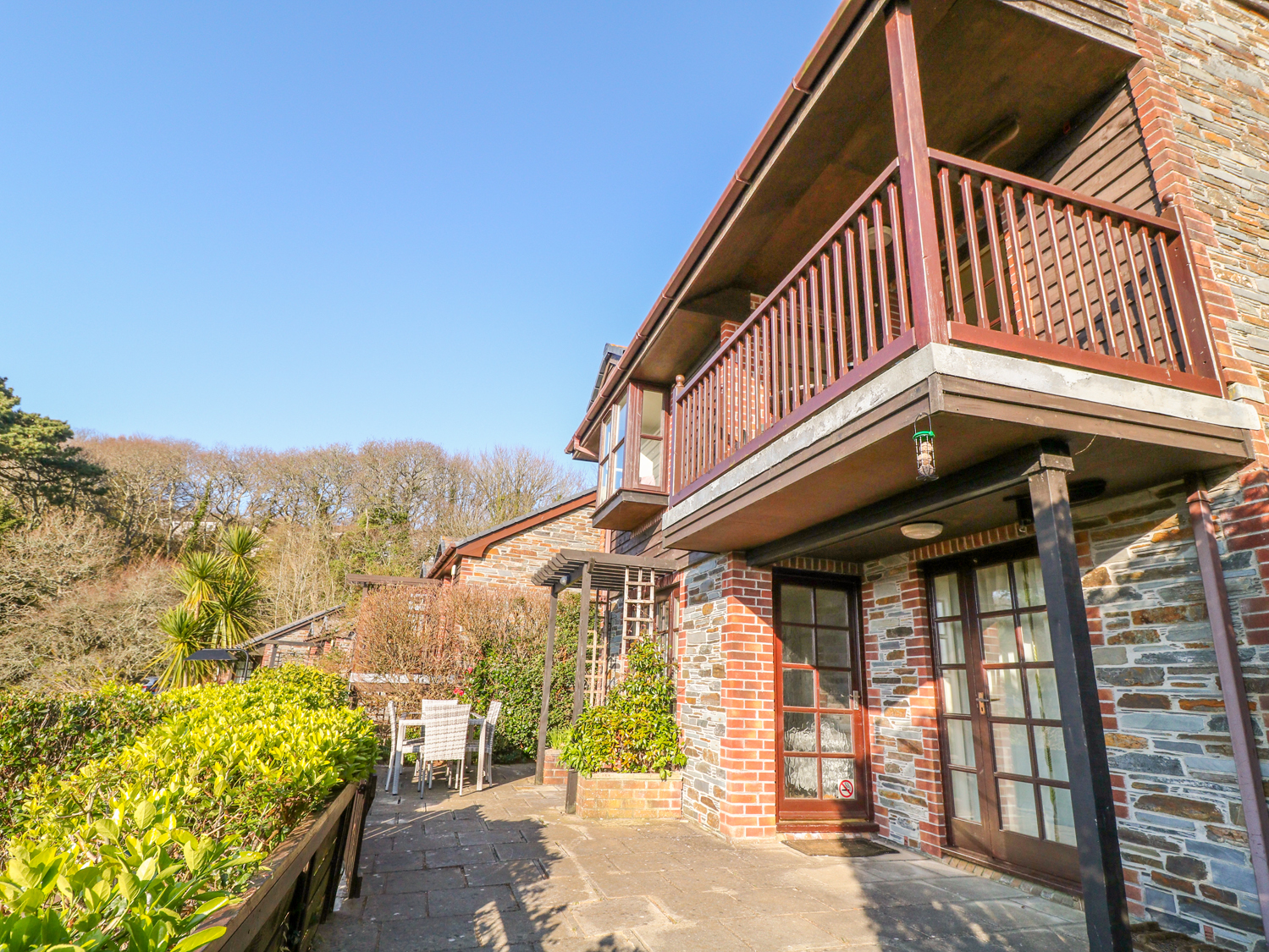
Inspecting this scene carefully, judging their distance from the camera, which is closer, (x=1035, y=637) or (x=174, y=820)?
(x=174, y=820)

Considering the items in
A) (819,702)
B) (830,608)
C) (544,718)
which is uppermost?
(830,608)

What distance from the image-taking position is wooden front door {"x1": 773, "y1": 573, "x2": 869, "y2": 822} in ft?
17.2

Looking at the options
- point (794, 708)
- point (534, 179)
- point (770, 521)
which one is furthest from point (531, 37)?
point (794, 708)

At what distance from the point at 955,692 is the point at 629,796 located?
9.77ft

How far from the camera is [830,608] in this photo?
224 inches

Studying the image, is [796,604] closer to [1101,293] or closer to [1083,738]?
[1083,738]

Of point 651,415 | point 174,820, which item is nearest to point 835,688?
point 651,415

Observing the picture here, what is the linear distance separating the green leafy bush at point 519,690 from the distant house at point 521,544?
2.10 meters

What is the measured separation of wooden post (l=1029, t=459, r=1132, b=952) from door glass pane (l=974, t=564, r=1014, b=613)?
1.92 metres

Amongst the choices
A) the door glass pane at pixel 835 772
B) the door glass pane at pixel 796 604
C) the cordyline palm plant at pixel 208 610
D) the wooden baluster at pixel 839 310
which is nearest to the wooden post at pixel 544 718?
the door glass pane at pixel 796 604

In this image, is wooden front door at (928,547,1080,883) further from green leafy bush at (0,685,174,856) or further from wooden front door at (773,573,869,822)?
green leafy bush at (0,685,174,856)

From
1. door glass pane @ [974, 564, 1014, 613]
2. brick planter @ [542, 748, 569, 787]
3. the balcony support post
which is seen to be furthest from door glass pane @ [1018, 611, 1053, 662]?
brick planter @ [542, 748, 569, 787]

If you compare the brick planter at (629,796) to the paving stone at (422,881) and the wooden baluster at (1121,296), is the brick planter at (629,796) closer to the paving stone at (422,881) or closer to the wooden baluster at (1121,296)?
the paving stone at (422,881)

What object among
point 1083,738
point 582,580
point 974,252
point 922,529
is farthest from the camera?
point 582,580
